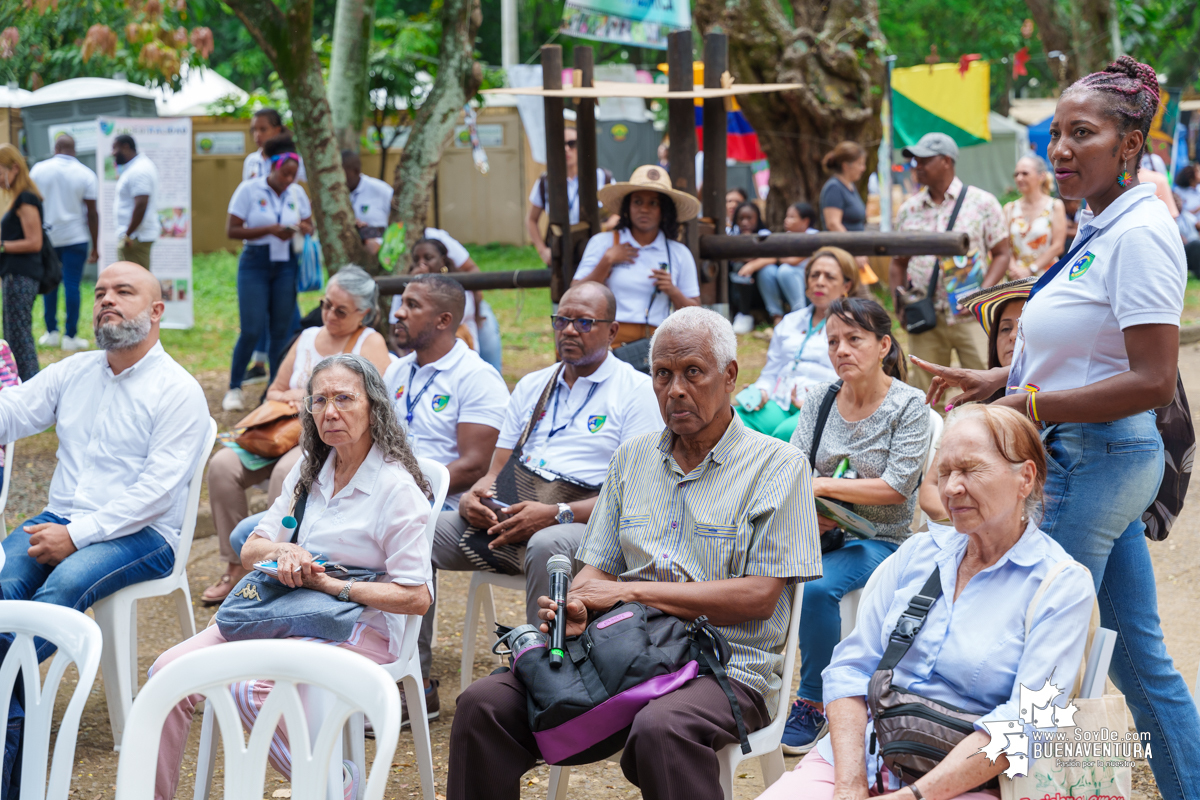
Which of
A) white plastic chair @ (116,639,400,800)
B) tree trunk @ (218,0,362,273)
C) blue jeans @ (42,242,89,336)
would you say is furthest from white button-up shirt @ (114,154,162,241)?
white plastic chair @ (116,639,400,800)

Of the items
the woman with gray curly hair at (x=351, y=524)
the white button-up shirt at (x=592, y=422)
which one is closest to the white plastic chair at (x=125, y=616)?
the woman with gray curly hair at (x=351, y=524)

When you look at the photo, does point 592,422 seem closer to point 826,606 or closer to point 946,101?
point 826,606

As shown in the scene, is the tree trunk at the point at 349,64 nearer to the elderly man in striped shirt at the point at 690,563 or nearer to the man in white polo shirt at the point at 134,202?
the man in white polo shirt at the point at 134,202

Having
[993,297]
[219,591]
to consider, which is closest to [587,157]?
[219,591]

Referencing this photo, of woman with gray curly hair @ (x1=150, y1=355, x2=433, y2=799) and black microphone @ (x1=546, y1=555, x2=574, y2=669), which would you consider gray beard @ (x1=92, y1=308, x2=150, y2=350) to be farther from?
black microphone @ (x1=546, y1=555, x2=574, y2=669)

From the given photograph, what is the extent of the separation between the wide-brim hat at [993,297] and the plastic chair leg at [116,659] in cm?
281

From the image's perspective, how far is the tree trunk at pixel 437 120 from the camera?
7965 millimetres

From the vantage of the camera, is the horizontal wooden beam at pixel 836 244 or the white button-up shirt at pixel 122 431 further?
the horizontal wooden beam at pixel 836 244

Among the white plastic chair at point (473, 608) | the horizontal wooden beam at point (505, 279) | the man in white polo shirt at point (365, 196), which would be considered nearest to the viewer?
the white plastic chair at point (473, 608)

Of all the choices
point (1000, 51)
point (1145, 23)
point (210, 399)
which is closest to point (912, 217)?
point (210, 399)

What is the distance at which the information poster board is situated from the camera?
422 inches

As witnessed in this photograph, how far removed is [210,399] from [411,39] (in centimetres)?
1122

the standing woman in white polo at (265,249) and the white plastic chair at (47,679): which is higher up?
the standing woman in white polo at (265,249)

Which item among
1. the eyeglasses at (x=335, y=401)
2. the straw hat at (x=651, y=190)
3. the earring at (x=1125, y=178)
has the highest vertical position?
the straw hat at (x=651, y=190)
